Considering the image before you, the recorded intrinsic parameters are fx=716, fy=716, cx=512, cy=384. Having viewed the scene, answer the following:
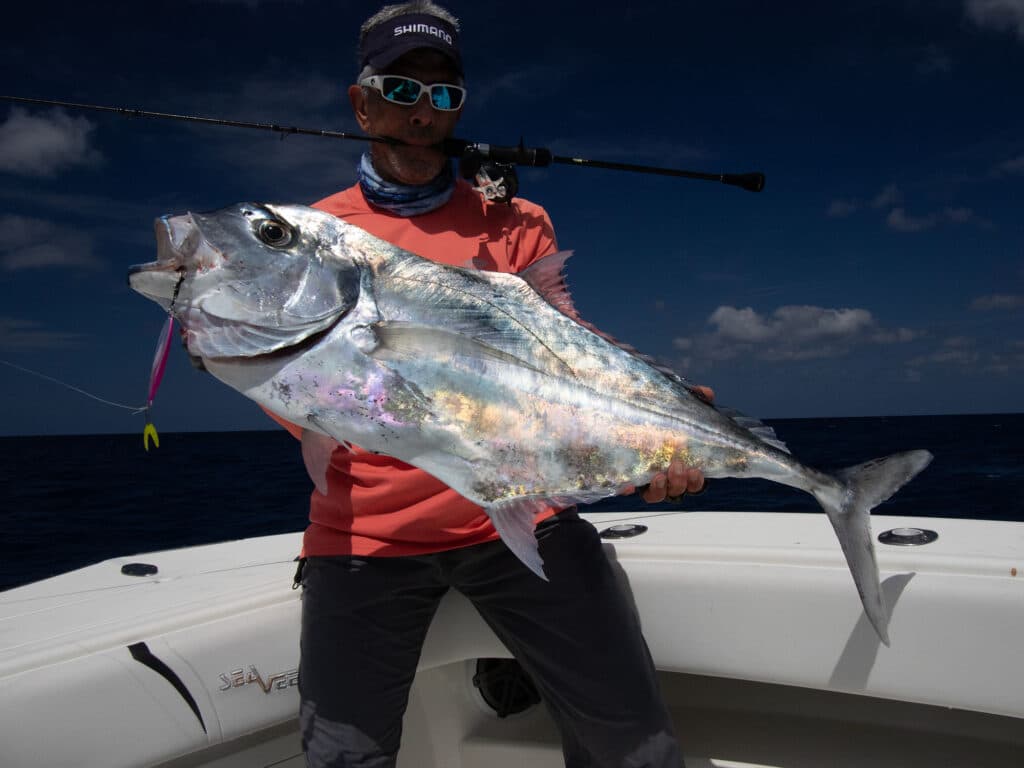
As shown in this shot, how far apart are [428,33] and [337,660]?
7.08ft

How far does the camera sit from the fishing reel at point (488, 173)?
2.71 metres

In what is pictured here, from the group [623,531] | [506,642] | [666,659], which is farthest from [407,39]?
[666,659]

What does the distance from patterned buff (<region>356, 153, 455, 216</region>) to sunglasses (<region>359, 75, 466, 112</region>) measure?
27 cm

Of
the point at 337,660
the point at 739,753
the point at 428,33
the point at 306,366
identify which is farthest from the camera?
the point at 739,753

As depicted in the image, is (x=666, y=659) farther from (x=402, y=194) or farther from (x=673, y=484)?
(x=402, y=194)

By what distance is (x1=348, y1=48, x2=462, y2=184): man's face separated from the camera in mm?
2602

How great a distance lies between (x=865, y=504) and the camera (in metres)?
2.15

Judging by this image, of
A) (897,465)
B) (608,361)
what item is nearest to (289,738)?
(608,361)

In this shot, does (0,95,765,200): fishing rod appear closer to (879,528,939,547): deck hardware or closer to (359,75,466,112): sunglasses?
(359,75,466,112): sunglasses

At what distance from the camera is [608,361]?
2119 mm

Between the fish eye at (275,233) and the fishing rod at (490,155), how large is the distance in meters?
0.98

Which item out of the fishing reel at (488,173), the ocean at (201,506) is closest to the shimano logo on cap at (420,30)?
the fishing reel at (488,173)

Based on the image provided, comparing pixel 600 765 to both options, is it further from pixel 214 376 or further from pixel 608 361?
pixel 214 376

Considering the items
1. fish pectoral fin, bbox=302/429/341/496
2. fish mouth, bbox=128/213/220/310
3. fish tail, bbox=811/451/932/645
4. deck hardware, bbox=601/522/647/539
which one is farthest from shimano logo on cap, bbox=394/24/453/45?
deck hardware, bbox=601/522/647/539
